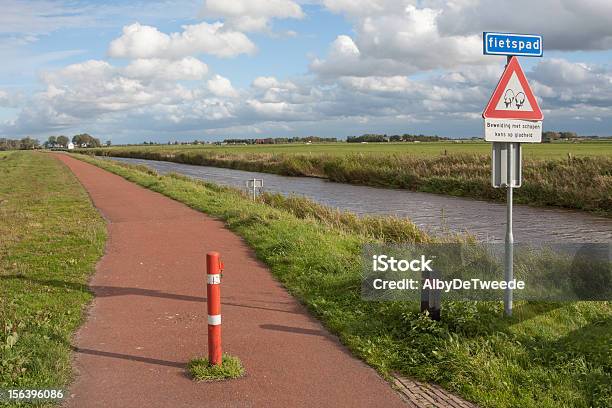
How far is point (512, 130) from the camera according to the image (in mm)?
6000

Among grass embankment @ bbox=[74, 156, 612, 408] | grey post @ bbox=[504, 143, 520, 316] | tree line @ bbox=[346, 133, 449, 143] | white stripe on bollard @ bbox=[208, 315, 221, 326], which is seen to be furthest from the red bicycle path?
tree line @ bbox=[346, 133, 449, 143]

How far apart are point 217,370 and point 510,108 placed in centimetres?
381

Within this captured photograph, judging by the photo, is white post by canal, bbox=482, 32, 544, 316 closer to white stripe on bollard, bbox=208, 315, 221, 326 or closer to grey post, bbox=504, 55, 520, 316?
grey post, bbox=504, 55, 520, 316

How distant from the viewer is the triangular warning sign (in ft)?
19.5

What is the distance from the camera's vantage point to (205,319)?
677 centimetres

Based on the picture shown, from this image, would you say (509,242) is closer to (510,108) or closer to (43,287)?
(510,108)

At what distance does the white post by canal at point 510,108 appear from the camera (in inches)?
232

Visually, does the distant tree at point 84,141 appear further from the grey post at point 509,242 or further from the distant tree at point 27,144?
the grey post at point 509,242

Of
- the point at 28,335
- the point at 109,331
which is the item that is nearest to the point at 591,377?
the point at 109,331

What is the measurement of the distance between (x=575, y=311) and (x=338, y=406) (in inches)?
144

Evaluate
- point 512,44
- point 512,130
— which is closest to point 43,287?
point 512,130

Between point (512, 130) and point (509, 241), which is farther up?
point (512, 130)

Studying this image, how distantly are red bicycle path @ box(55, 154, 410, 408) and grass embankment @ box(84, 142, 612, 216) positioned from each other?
18394mm

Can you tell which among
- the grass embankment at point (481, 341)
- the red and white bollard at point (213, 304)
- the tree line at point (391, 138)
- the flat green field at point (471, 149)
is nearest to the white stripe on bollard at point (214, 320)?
the red and white bollard at point (213, 304)
